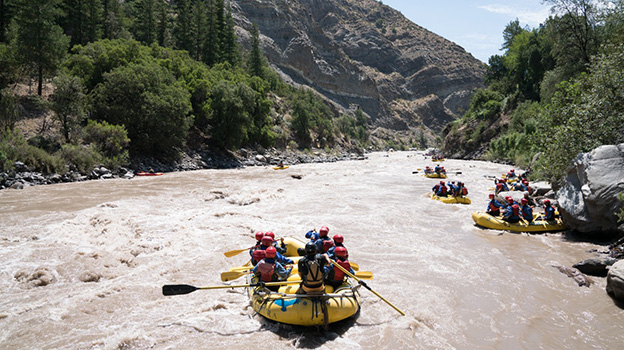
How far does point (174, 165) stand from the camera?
2542 centimetres

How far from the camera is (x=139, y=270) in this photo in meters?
7.02

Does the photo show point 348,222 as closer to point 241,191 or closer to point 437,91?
point 241,191

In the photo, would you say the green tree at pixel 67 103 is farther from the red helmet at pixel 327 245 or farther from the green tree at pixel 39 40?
the red helmet at pixel 327 245

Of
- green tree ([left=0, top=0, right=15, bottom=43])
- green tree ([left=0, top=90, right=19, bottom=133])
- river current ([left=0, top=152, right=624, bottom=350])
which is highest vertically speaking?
green tree ([left=0, top=0, right=15, bottom=43])

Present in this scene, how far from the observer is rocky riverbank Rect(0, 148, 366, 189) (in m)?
15.1

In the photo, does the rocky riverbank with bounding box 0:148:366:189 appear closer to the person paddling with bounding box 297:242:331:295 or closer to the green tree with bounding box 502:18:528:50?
the person paddling with bounding box 297:242:331:295

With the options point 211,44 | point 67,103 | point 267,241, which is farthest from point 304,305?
point 211,44

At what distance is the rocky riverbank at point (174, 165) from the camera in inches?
593

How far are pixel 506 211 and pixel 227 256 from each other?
9234mm

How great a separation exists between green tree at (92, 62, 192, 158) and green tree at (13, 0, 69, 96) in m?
2.96

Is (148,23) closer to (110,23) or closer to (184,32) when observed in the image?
(184,32)

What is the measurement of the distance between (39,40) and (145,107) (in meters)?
6.86

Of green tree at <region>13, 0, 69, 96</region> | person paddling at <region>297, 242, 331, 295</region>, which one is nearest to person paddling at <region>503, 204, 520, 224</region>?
person paddling at <region>297, 242, 331, 295</region>

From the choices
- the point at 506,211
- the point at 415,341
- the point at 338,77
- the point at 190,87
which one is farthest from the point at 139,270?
the point at 338,77
